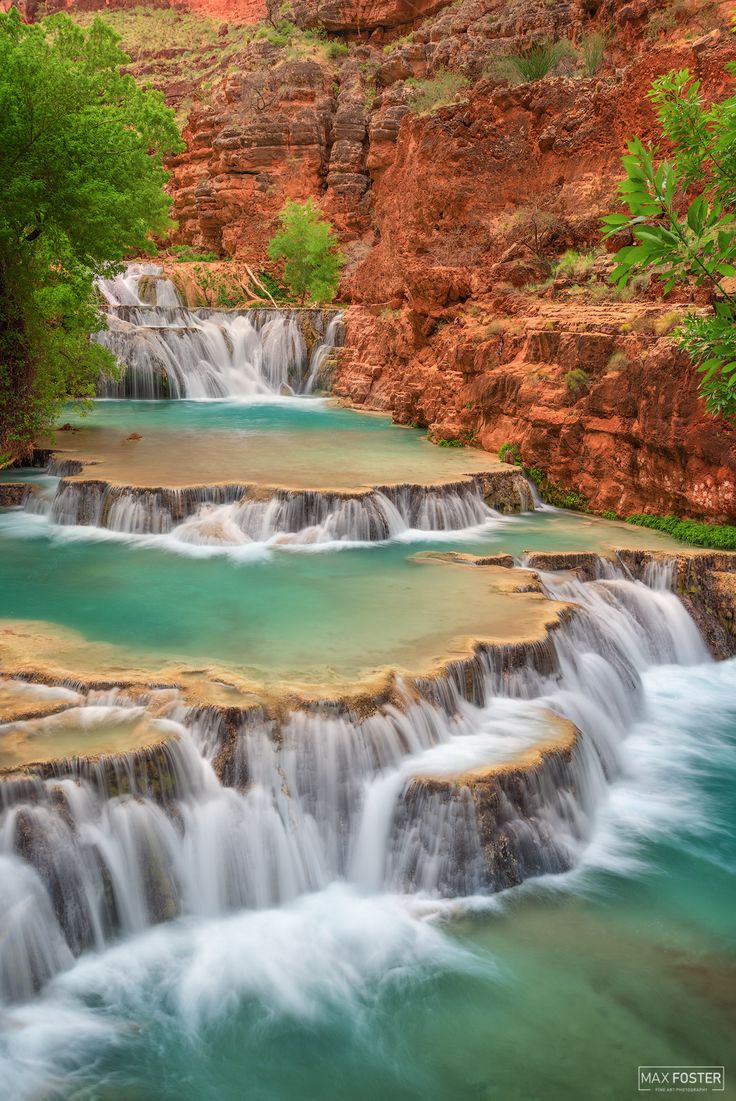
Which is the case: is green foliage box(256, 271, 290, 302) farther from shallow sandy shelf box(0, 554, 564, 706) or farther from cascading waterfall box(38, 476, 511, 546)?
shallow sandy shelf box(0, 554, 564, 706)

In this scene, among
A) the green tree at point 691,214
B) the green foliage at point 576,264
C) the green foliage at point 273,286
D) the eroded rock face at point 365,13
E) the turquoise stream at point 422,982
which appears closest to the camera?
the green tree at point 691,214

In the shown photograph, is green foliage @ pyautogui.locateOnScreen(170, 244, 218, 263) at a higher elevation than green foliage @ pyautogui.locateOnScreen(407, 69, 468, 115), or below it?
below

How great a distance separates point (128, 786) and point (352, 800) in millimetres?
1669

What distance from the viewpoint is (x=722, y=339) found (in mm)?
3760

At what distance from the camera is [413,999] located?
5.55m

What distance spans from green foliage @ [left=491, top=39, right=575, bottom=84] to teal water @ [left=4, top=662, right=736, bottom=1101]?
19.7 meters

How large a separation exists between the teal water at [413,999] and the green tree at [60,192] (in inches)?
400

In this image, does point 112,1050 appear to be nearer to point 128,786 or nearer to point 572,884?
point 128,786

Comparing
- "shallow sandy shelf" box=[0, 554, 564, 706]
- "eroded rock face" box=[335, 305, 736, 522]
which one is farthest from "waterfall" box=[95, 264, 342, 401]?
"shallow sandy shelf" box=[0, 554, 564, 706]

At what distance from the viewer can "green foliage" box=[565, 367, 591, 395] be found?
1401cm

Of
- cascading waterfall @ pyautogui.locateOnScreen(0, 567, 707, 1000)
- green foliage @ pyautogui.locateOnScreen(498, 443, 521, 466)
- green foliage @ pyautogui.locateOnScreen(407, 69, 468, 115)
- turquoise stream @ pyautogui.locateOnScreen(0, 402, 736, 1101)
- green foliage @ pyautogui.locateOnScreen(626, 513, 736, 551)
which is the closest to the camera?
turquoise stream @ pyautogui.locateOnScreen(0, 402, 736, 1101)

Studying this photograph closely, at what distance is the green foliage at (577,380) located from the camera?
1401 cm

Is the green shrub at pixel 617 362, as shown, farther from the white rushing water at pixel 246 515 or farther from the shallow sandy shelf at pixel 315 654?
the shallow sandy shelf at pixel 315 654

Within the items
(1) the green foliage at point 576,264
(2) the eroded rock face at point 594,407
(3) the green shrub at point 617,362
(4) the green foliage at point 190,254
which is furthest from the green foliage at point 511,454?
(4) the green foliage at point 190,254
